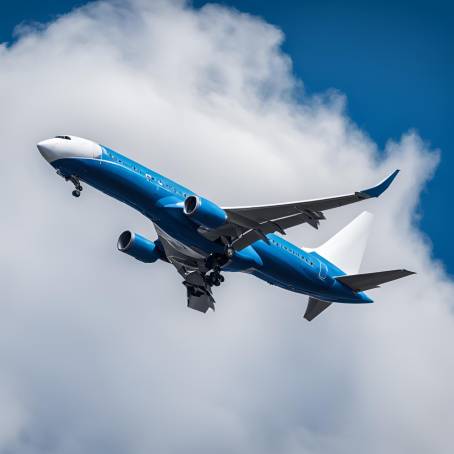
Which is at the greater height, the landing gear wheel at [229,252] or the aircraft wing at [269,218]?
the aircraft wing at [269,218]

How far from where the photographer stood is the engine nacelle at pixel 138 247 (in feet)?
164

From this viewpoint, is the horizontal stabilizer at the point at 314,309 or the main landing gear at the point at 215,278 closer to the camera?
the main landing gear at the point at 215,278

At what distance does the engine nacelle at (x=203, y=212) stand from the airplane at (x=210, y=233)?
46 mm

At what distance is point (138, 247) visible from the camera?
50.1 metres

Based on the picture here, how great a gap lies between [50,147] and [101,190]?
320cm

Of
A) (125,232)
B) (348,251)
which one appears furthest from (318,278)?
(125,232)

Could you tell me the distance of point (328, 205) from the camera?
4269 cm

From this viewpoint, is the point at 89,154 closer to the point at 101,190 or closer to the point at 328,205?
the point at 101,190

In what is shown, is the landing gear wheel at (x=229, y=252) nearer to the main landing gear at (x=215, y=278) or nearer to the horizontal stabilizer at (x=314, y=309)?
the main landing gear at (x=215, y=278)

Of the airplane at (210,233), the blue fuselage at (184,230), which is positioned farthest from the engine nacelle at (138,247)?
the blue fuselage at (184,230)

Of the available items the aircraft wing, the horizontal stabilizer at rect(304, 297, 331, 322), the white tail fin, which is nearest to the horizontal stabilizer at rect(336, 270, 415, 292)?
the horizontal stabilizer at rect(304, 297, 331, 322)

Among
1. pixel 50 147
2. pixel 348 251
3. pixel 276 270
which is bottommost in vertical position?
pixel 50 147

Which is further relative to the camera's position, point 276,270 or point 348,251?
point 348,251

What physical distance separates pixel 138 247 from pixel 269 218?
8670 millimetres
